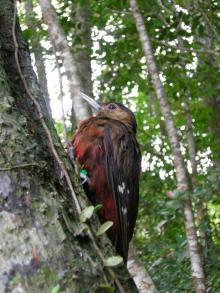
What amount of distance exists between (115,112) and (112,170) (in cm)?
102

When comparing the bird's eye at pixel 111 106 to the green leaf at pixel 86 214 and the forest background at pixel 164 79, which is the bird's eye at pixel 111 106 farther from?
the green leaf at pixel 86 214

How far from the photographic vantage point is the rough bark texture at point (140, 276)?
→ 3279 millimetres

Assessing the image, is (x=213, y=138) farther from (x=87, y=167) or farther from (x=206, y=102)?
(x=87, y=167)

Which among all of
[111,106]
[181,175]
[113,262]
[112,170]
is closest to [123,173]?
[112,170]

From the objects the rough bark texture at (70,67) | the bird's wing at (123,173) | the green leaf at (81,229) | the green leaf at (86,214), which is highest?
the rough bark texture at (70,67)

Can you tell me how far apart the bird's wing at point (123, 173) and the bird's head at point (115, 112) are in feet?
1.64

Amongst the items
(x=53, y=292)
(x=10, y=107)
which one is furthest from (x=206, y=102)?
(x=53, y=292)

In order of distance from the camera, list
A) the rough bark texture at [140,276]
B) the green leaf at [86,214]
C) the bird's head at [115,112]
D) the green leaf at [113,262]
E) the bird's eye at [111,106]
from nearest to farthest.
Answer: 1. the green leaf at [113,262]
2. the green leaf at [86,214]
3. the rough bark texture at [140,276]
4. the bird's head at [115,112]
5. the bird's eye at [111,106]

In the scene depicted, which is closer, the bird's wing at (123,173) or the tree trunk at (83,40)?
the bird's wing at (123,173)

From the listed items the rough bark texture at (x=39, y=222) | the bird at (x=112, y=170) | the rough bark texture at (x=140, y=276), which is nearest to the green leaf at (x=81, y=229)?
the rough bark texture at (x=39, y=222)

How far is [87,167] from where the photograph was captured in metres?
3.07

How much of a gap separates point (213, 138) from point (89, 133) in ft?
11.6

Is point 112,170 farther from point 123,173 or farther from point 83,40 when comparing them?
point 83,40

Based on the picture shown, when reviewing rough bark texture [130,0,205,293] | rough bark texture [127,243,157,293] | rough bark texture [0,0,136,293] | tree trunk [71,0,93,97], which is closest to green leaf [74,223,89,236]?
rough bark texture [0,0,136,293]
